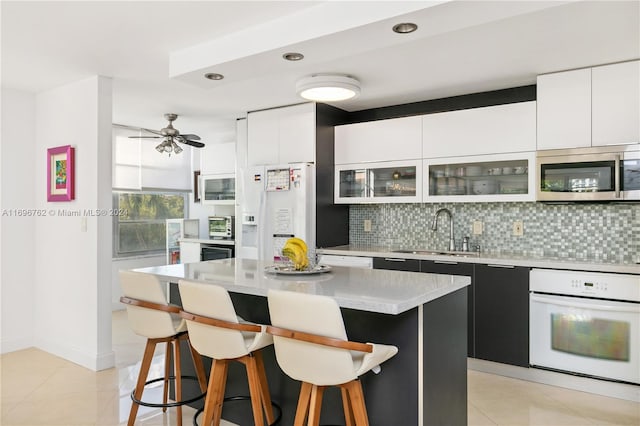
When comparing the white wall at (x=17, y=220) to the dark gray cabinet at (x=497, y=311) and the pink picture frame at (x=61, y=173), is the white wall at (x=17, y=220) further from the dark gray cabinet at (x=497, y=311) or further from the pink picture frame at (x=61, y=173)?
the dark gray cabinet at (x=497, y=311)

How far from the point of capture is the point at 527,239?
404cm

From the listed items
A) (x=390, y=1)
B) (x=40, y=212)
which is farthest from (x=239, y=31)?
(x=40, y=212)

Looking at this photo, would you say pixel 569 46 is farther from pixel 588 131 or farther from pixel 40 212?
pixel 40 212

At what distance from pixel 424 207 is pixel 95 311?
3115 millimetres

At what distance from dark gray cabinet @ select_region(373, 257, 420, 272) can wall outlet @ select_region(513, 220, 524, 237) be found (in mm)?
934

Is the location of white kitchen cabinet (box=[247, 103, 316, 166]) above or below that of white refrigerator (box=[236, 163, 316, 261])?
above

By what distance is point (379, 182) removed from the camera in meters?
4.55

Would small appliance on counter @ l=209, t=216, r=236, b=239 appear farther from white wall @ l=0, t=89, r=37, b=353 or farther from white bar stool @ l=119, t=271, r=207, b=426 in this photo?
white bar stool @ l=119, t=271, r=207, b=426

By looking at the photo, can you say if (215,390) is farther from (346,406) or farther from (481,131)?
(481,131)

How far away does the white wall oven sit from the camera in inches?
123

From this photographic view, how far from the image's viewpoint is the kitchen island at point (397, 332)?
6.72 ft

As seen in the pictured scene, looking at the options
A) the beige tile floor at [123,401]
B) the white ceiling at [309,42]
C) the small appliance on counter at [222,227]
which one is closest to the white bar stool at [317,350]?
the beige tile floor at [123,401]

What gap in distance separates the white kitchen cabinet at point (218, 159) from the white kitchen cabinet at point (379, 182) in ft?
6.72

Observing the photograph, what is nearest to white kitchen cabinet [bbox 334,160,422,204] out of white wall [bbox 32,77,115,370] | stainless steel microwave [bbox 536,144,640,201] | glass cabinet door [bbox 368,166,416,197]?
glass cabinet door [bbox 368,166,416,197]
